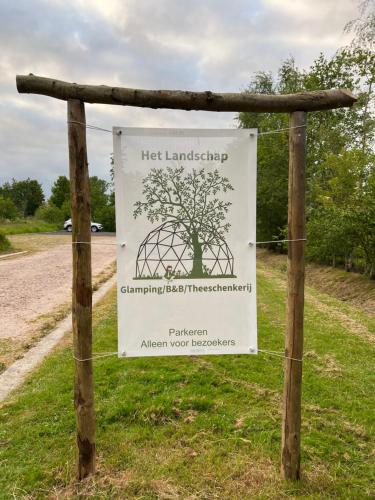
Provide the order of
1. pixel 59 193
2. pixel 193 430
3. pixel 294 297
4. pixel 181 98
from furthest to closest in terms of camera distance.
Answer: pixel 59 193, pixel 193 430, pixel 294 297, pixel 181 98

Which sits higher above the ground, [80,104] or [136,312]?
[80,104]

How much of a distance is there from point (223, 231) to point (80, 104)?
128 cm

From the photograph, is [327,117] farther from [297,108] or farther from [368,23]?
[297,108]

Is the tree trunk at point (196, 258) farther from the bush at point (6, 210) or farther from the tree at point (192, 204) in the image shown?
the bush at point (6, 210)

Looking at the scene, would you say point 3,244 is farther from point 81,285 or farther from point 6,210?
point 81,285

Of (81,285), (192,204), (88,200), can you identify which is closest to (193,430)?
(81,285)

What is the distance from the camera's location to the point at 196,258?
9.60ft

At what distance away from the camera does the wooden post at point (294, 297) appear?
2.80m

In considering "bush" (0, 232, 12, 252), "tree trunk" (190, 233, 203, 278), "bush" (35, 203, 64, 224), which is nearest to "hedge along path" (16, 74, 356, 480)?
"tree trunk" (190, 233, 203, 278)

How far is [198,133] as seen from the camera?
2.88m

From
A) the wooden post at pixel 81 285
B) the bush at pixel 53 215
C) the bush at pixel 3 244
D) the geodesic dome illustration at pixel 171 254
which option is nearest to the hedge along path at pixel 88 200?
the wooden post at pixel 81 285

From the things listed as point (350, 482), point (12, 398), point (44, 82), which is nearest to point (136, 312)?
point (44, 82)

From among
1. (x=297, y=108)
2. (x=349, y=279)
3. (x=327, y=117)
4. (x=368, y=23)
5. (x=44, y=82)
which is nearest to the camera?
(x=44, y=82)

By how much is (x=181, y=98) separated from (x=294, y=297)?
5.05ft
